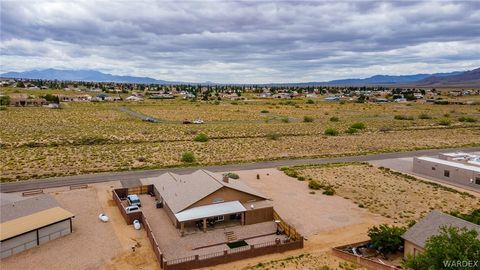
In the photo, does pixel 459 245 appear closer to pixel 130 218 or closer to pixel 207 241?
pixel 207 241

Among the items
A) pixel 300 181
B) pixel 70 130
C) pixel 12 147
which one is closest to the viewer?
pixel 300 181

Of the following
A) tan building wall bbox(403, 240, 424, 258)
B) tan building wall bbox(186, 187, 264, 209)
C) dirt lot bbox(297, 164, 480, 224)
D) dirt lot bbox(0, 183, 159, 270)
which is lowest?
dirt lot bbox(0, 183, 159, 270)

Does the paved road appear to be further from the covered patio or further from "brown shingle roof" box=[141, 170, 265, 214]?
the covered patio

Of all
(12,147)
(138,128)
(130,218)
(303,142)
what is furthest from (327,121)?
(130,218)

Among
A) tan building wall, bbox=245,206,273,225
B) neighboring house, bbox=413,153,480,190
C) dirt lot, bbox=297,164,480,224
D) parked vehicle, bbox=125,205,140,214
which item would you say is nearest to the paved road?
dirt lot, bbox=297,164,480,224

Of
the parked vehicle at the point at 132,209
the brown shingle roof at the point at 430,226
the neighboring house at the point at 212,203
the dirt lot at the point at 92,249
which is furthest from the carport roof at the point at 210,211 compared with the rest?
the brown shingle roof at the point at 430,226
